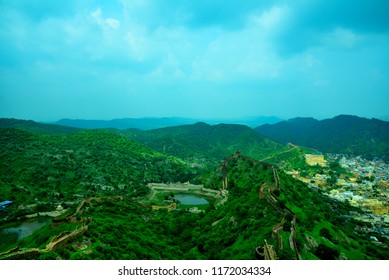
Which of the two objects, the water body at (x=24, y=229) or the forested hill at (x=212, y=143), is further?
the forested hill at (x=212, y=143)

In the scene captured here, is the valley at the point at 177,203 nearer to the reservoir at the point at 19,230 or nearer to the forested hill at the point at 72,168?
the forested hill at the point at 72,168

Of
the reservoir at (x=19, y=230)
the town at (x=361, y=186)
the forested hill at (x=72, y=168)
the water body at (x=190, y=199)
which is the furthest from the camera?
the forested hill at (x=72, y=168)

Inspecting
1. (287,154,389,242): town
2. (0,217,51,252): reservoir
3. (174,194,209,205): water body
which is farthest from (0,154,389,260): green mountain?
(0,217,51,252): reservoir

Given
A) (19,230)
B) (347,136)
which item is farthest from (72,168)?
(347,136)

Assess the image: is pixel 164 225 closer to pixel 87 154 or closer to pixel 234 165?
pixel 234 165

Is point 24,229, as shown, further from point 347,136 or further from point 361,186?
point 347,136

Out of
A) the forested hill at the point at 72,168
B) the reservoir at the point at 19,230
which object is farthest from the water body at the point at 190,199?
the reservoir at the point at 19,230
